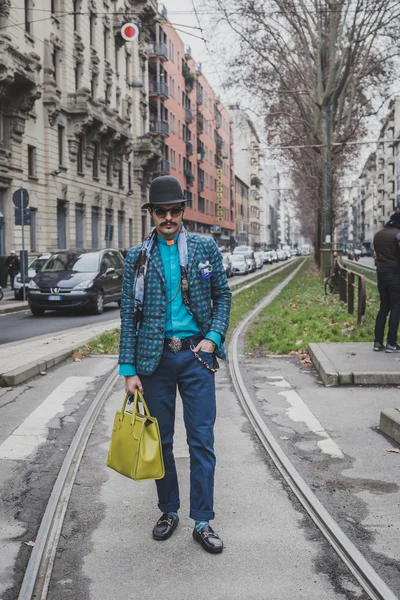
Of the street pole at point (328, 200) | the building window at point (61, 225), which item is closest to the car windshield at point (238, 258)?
the building window at point (61, 225)

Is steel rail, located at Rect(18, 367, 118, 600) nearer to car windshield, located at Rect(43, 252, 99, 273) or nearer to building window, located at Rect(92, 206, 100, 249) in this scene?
car windshield, located at Rect(43, 252, 99, 273)

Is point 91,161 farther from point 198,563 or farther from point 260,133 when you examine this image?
point 198,563

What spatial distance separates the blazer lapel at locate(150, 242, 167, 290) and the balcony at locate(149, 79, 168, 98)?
55.2 metres

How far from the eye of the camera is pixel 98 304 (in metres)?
18.9

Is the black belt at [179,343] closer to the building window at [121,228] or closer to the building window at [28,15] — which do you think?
the building window at [28,15]

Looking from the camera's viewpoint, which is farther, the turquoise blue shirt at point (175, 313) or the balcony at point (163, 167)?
the balcony at point (163, 167)

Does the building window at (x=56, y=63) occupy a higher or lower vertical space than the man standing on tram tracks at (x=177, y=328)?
higher

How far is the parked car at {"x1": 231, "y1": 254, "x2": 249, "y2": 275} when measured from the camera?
46625 mm

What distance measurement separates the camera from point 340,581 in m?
3.43

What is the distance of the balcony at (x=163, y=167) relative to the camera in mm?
55750

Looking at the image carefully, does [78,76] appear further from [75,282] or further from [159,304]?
[159,304]

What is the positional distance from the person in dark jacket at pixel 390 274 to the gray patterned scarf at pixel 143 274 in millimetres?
6441

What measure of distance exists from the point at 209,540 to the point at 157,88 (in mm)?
56049

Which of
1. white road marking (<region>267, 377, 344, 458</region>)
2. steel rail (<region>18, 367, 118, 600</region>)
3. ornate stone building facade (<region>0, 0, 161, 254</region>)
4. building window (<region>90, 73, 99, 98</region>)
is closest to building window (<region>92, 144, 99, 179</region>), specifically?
ornate stone building facade (<region>0, 0, 161, 254</region>)
